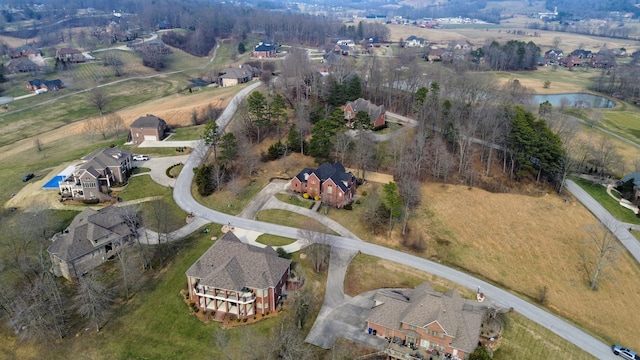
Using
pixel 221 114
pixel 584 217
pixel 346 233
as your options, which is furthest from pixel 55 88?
pixel 584 217

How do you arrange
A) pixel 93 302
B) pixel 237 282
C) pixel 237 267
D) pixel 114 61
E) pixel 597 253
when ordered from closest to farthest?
pixel 93 302, pixel 237 282, pixel 237 267, pixel 597 253, pixel 114 61

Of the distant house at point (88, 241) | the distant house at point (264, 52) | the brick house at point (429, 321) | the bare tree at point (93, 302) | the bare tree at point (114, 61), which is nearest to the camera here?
the brick house at point (429, 321)

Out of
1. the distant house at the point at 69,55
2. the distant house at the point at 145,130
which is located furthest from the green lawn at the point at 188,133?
the distant house at the point at 69,55

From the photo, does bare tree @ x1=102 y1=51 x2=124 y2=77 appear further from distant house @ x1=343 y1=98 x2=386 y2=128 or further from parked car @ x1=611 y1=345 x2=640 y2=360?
parked car @ x1=611 y1=345 x2=640 y2=360

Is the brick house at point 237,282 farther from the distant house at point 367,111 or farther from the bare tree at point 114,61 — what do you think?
the bare tree at point 114,61

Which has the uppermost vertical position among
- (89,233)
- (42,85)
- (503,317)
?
(42,85)

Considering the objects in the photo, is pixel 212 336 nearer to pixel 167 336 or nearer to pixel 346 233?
pixel 167 336

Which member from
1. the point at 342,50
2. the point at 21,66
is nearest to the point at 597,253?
the point at 342,50

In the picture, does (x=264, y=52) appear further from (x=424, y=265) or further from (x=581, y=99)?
(x=424, y=265)

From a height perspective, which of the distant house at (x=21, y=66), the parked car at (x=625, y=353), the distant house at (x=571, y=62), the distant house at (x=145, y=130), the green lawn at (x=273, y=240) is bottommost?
the parked car at (x=625, y=353)
